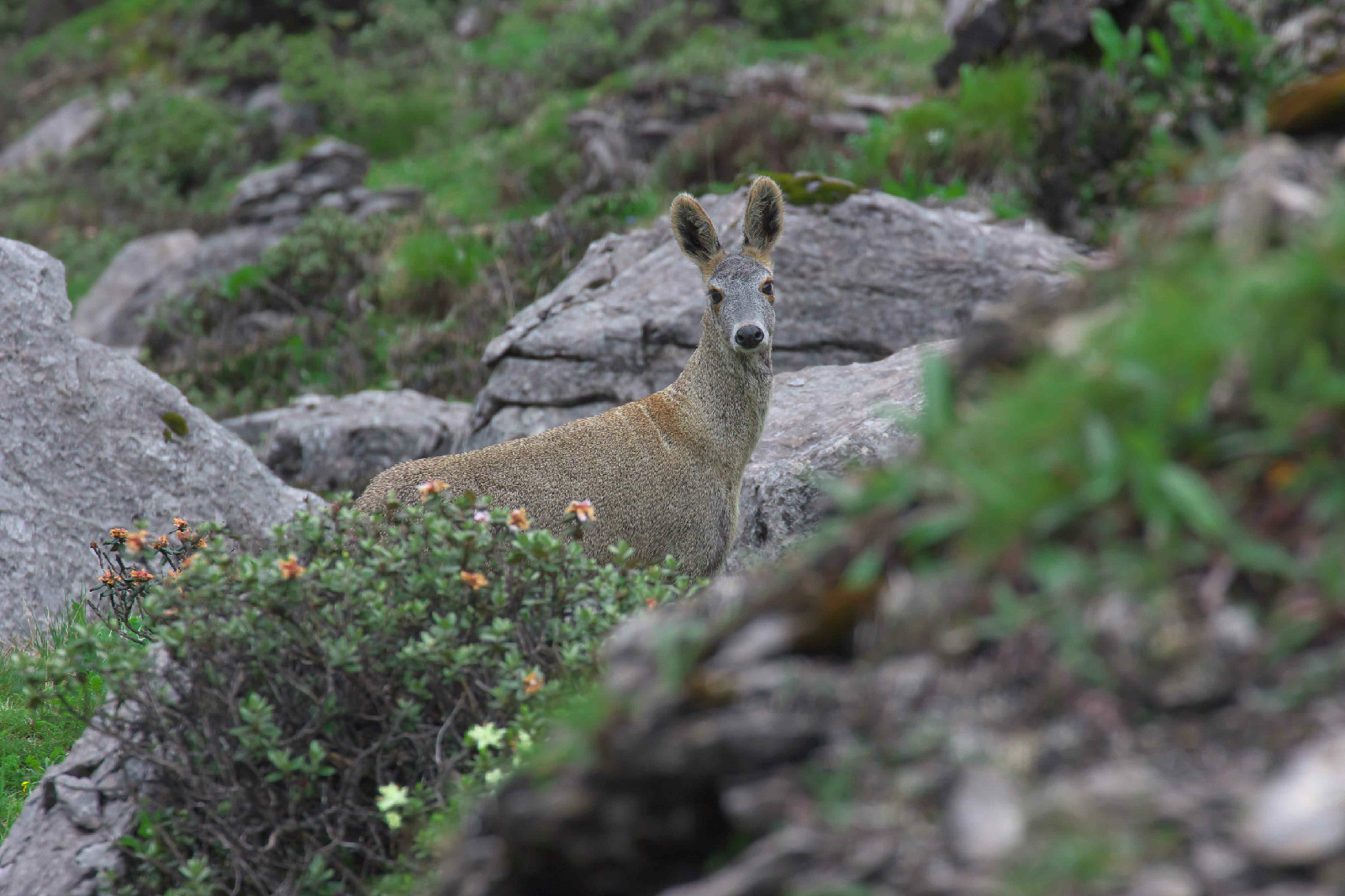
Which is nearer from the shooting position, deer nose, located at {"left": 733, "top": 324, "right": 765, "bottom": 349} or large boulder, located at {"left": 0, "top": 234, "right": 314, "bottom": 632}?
deer nose, located at {"left": 733, "top": 324, "right": 765, "bottom": 349}

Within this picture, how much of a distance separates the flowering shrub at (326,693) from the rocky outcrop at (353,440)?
6.10m

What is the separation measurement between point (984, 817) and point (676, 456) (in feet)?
16.8

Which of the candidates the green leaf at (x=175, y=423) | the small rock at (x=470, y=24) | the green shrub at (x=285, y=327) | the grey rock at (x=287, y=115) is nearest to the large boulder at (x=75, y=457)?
the green leaf at (x=175, y=423)

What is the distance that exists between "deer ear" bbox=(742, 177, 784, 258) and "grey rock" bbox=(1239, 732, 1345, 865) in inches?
234

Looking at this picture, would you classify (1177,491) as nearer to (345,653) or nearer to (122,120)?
(345,653)

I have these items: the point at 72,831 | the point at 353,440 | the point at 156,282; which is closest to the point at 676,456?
the point at 72,831

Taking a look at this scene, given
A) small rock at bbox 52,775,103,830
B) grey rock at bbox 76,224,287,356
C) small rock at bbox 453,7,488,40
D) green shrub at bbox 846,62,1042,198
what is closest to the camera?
small rock at bbox 52,775,103,830

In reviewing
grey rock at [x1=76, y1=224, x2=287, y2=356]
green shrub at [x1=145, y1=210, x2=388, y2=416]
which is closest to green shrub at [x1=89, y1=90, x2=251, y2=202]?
grey rock at [x1=76, y1=224, x2=287, y2=356]

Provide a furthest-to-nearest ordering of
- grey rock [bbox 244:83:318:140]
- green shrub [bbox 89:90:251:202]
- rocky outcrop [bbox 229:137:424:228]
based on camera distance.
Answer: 1. grey rock [bbox 244:83:318:140]
2. green shrub [bbox 89:90:251:202]
3. rocky outcrop [bbox 229:137:424:228]

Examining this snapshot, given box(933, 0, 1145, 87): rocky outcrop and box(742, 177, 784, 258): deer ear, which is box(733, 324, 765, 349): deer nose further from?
box(933, 0, 1145, 87): rocky outcrop

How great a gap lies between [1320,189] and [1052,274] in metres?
7.43

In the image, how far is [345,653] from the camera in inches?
159

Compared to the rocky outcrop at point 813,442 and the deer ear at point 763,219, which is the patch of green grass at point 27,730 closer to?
the rocky outcrop at point 813,442

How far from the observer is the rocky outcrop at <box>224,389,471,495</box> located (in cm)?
1068
